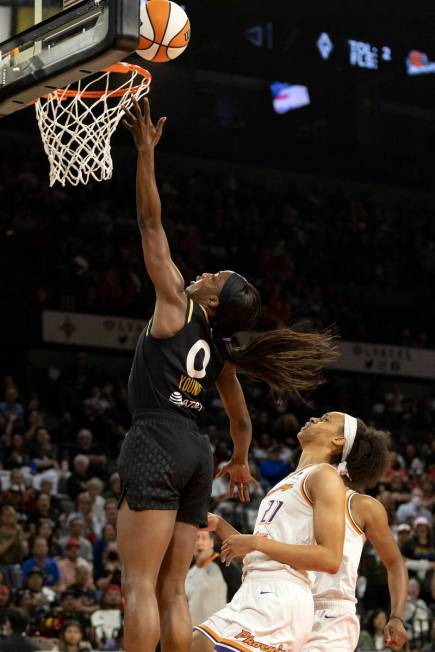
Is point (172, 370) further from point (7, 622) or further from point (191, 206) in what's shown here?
point (191, 206)

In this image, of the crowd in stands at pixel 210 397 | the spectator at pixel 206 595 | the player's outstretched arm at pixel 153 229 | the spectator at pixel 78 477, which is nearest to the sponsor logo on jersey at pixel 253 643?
the player's outstretched arm at pixel 153 229

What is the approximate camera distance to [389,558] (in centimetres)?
567

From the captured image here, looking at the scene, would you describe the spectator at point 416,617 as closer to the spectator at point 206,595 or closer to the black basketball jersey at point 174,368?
the spectator at point 206,595

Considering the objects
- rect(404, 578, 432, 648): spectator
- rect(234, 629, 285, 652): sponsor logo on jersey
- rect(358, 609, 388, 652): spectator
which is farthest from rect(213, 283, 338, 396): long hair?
Result: rect(404, 578, 432, 648): spectator

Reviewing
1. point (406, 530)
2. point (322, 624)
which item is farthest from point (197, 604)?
point (406, 530)

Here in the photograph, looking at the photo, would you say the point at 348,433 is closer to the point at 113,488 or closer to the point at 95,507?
the point at 95,507

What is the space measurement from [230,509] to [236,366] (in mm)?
8218

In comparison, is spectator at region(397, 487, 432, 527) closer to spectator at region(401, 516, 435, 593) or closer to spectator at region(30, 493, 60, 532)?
spectator at region(401, 516, 435, 593)

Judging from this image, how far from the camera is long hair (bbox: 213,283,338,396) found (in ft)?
16.2

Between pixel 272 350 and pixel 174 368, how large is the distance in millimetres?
543

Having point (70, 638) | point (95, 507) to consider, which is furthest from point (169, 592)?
point (95, 507)

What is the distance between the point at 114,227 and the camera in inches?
865

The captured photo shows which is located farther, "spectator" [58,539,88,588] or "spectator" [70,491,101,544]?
"spectator" [70,491,101,544]

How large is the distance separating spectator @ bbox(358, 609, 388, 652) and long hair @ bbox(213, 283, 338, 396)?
260 inches
